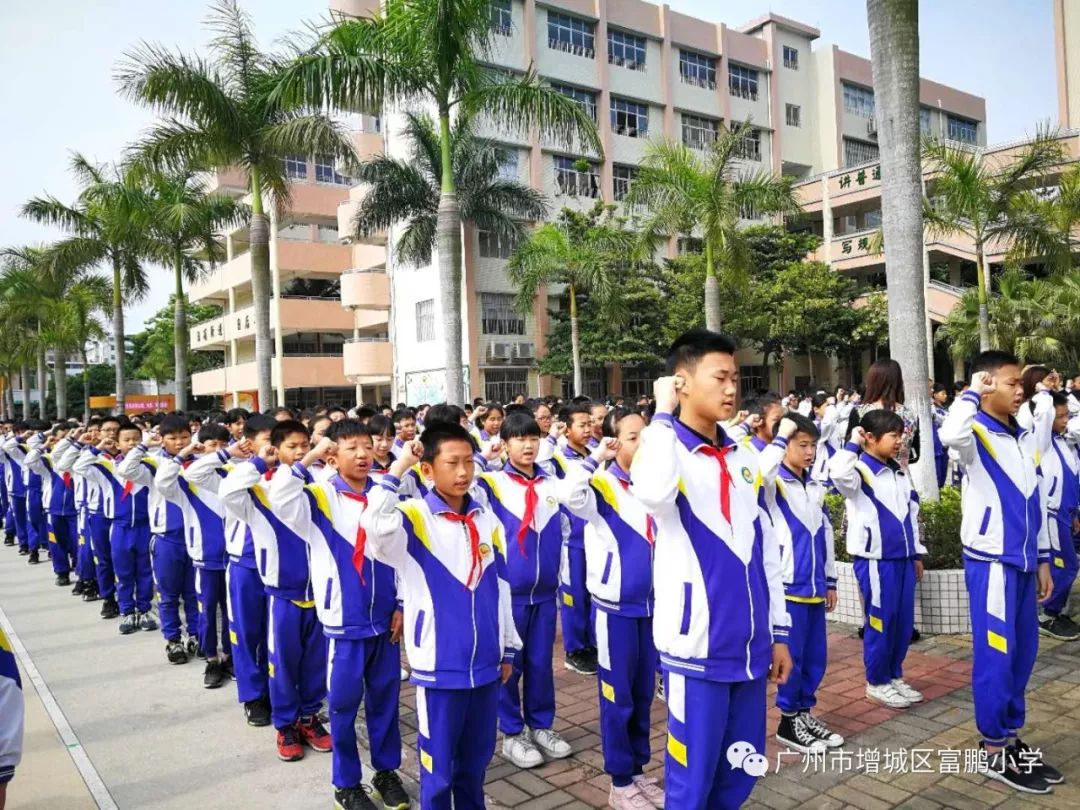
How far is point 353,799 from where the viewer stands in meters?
3.83

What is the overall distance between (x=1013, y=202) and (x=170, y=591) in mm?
15719

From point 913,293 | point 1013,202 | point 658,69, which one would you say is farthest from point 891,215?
point 658,69

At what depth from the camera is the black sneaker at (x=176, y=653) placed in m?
6.39

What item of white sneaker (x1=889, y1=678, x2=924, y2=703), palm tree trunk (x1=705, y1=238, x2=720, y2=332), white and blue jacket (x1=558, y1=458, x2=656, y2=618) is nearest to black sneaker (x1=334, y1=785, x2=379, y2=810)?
white and blue jacket (x1=558, y1=458, x2=656, y2=618)

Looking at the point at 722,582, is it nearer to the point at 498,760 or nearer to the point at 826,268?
the point at 498,760

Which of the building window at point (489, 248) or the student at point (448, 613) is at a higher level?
the building window at point (489, 248)

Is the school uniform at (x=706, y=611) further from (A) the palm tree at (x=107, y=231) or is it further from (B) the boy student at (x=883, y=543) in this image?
(A) the palm tree at (x=107, y=231)

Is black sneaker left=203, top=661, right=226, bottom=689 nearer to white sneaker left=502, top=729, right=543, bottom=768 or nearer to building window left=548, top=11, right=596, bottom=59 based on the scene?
white sneaker left=502, top=729, right=543, bottom=768

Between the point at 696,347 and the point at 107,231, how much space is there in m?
20.9

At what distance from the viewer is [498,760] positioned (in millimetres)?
4414

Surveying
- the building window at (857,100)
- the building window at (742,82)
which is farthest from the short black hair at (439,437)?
the building window at (857,100)

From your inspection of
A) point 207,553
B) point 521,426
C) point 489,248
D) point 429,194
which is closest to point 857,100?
point 489,248

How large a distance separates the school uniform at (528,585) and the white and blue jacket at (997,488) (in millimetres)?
2102

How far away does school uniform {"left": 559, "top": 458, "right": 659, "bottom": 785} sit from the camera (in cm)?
383
